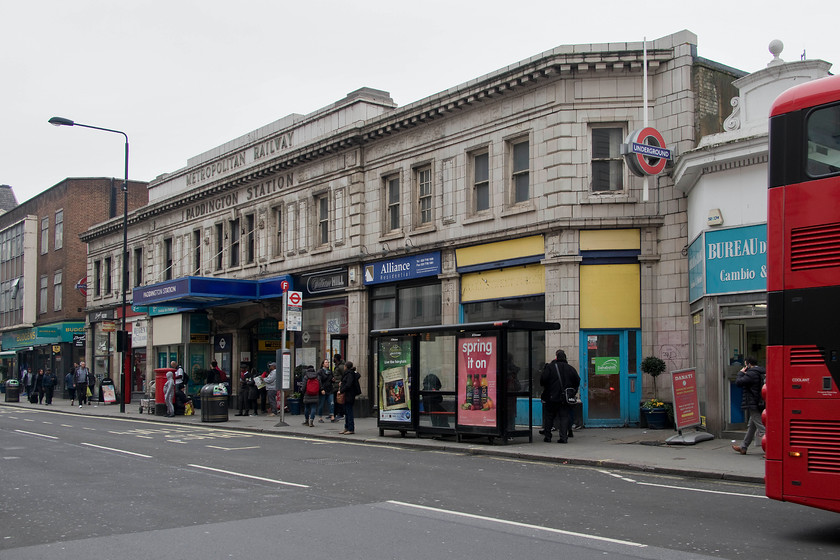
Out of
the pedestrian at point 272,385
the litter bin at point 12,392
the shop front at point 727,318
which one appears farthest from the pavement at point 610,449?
the litter bin at point 12,392

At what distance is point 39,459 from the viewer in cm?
1574

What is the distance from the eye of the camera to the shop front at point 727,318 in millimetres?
16219

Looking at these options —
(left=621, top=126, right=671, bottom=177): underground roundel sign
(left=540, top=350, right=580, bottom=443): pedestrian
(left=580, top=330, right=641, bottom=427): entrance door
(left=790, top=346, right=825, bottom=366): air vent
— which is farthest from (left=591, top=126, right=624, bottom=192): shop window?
(left=790, top=346, right=825, bottom=366): air vent

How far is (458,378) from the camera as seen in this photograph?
698 inches

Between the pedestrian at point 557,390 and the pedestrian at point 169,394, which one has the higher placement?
the pedestrian at point 557,390

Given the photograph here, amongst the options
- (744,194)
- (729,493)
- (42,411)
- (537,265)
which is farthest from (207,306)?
(729,493)

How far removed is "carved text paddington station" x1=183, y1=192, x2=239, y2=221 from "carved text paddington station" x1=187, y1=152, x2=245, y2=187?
1.11 metres

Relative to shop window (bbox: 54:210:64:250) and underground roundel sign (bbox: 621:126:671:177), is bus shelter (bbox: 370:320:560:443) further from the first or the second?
shop window (bbox: 54:210:64:250)

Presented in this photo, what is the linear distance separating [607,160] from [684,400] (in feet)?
23.1

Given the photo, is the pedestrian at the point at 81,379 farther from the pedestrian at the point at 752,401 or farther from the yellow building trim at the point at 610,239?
the pedestrian at the point at 752,401

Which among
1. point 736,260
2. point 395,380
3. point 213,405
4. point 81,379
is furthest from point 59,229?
point 736,260

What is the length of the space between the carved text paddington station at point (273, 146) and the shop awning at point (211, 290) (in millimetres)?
5089

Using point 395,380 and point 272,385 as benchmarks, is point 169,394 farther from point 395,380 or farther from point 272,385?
point 395,380

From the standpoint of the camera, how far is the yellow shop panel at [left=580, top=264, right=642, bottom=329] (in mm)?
19953
